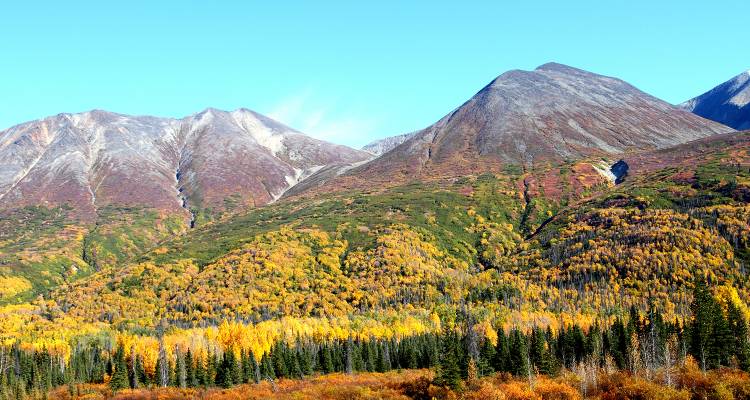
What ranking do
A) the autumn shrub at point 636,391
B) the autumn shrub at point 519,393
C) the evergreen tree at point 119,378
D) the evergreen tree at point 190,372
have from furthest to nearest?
the evergreen tree at point 190,372 < the evergreen tree at point 119,378 < the autumn shrub at point 519,393 < the autumn shrub at point 636,391

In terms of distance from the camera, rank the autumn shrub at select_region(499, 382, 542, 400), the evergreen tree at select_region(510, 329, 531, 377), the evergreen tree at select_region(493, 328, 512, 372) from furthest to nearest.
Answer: the evergreen tree at select_region(493, 328, 512, 372)
the evergreen tree at select_region(510, 329, 531, 377)
the autumn shrub at select_region(499, 382, 542, 400)

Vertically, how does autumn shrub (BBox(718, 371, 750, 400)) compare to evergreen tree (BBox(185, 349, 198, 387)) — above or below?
below

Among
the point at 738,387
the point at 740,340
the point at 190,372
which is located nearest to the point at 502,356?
the point at 740,340

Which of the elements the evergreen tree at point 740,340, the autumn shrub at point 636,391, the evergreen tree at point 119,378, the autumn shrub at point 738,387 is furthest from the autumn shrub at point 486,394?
the evergreen tree at point 119,378

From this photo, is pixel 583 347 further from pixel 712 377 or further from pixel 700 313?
pixel 712 377

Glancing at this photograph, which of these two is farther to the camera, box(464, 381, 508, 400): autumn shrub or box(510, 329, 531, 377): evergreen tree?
box(510, 329, 531, 377): evergreen tree

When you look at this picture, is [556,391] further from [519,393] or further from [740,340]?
[740,340]

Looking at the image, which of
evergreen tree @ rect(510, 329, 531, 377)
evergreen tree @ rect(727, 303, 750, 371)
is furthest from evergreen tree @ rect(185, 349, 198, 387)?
evergreen tree @ rect(727, 303, 750, 371)

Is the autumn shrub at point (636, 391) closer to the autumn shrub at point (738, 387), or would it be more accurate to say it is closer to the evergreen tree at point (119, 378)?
the autumn shrub at point (738, 387)

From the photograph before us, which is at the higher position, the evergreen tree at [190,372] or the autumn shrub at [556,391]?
the evergreen tree at [190,372]

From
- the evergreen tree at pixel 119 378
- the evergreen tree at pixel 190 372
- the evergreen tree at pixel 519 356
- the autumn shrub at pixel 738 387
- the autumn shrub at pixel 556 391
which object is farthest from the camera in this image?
the evergreen tree at pixel 190 372

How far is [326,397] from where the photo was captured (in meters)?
96.5

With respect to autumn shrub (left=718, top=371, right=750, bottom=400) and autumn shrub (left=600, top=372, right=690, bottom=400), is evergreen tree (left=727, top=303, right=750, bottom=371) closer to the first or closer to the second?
autumn shrub (left=718, top=371, right=750, bottom=400)

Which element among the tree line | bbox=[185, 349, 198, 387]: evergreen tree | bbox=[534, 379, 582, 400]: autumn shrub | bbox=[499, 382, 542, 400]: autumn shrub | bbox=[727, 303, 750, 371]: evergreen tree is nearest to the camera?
bbox=[534, 379, 582, 400]: autumn shrub
